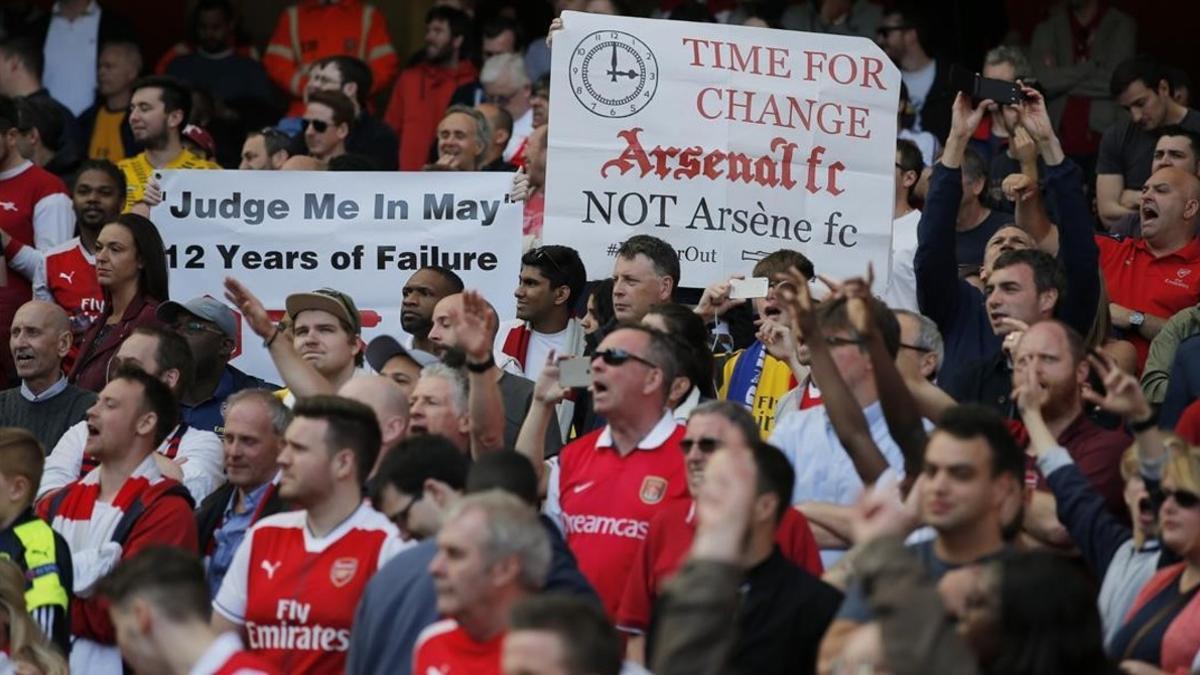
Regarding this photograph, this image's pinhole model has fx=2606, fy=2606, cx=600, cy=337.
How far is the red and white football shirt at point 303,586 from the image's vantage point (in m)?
8.22

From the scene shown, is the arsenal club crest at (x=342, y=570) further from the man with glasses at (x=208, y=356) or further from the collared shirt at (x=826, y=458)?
the man with glasses at (x=208, y=356)

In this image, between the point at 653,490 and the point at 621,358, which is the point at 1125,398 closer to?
the point at 653,490

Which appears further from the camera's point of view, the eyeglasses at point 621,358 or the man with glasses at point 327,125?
the man with glasses at point 327,125

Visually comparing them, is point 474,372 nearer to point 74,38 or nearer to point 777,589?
point 777,589

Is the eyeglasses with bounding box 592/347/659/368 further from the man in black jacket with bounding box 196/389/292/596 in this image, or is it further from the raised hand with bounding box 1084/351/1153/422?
the raised hand with bounding box 1084/351/1153/422

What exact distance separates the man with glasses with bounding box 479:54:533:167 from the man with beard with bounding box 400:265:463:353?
400 cm

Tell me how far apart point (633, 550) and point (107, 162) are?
5824mm

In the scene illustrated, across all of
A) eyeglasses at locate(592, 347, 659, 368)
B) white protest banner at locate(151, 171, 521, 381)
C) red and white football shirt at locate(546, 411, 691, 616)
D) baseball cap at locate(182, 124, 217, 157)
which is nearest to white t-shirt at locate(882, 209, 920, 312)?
white protest banner at locate(151, 171, 521, 381)

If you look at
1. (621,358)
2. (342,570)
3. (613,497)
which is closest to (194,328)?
(621,358)

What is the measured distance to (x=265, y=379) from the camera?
12.6 metres

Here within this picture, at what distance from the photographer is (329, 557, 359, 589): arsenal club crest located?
8.26 meters

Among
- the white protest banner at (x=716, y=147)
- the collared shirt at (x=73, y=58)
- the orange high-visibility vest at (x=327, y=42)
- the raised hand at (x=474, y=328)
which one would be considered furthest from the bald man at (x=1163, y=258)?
the collared shirt at (x=73, y=58)

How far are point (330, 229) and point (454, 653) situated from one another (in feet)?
19.7

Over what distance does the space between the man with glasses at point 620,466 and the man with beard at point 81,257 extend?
4.22 metres
